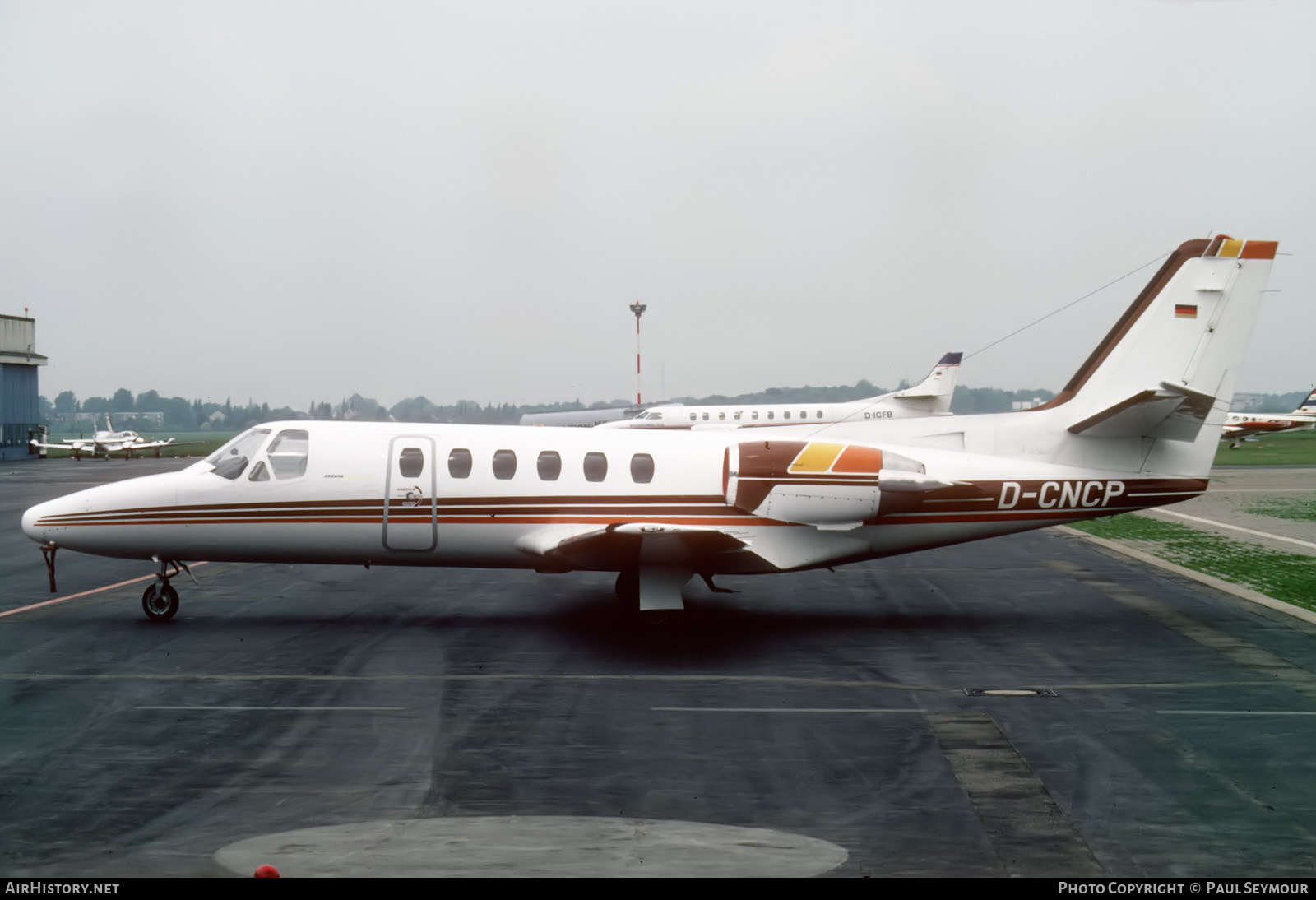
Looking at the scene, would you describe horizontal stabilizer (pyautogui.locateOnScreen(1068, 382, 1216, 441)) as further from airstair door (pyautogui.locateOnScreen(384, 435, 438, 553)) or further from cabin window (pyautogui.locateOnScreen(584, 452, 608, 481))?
airstair door (pyautogui.locateOnScreen(384, 435, 438, 553))

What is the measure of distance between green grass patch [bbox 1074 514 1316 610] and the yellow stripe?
792 centimetres

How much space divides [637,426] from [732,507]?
27615 mm

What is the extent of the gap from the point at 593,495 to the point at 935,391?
37.0m

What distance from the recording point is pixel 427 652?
1202 centimetres

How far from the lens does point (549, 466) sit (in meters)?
13.5

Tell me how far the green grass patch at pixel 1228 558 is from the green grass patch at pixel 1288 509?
322 centimetres

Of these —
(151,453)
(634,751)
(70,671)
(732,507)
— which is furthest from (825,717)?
(151,453)

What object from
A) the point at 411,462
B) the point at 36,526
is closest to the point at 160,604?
the point at 36,526

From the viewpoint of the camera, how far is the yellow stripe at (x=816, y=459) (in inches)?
510

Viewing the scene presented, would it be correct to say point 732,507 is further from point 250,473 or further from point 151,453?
point 151,453

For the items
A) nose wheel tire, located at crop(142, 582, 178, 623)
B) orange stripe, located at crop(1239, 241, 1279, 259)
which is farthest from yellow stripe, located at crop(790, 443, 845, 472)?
nose wheel tire, located at crop(142, 582, 178, 623)

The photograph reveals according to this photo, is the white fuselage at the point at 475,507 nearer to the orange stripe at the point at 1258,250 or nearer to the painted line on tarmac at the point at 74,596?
the painted line on tarmac at the point at 74,596

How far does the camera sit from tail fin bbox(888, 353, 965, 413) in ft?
146
